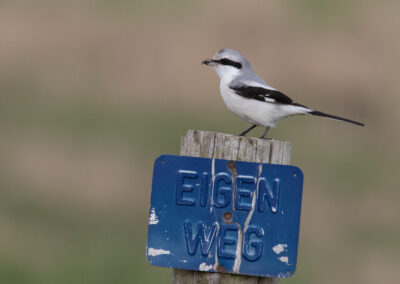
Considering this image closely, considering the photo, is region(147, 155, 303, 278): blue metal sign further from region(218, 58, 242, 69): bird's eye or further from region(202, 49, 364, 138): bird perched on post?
region(218, 58, 242, 69): bird's eye

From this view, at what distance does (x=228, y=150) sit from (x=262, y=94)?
125 centimetres

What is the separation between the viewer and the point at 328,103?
43.5 feet

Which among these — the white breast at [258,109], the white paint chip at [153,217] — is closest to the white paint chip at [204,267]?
the white paint chip at [153,217]

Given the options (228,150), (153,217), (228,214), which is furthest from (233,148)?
(153,217)

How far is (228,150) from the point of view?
3.76 metres

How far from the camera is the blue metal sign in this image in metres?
3.69

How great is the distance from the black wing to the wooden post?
1.15 meters

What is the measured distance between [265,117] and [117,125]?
728 centimetres

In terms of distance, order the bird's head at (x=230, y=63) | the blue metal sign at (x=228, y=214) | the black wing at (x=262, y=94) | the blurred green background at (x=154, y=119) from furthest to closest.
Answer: the blurred green background at (x=154, y=119) < the bird's head at (x=230, y=63) < the black wing at (x=262, y=94) < the blue metal sign at (x=228, y=214)

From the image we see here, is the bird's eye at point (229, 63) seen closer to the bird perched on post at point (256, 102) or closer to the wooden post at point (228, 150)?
the bird perched on post at point (256, 102)

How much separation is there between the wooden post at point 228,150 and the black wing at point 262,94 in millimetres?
1154

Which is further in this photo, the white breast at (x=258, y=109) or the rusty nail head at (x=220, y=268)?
the white breast at (x=258, y=109)

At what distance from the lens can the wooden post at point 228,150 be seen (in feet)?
12.3

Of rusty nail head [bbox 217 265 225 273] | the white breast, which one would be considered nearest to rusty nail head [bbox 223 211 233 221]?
rusty nail head [bbox 217 265 225 273]
